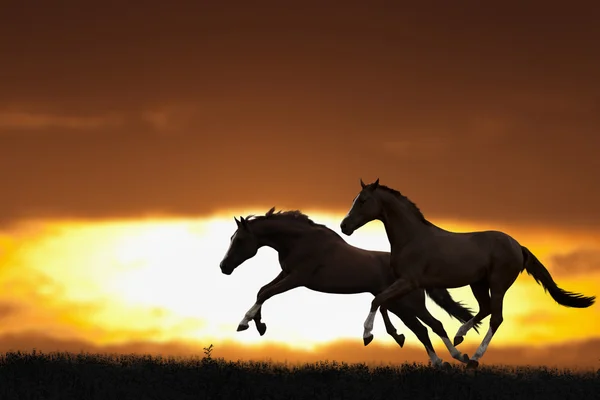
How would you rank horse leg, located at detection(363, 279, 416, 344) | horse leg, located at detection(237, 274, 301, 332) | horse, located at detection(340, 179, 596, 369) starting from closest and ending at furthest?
1. horse leg, located at detection(363, 279, 416, 344)
2. horse, located at detection(340, 179, 596, 369)
3. horse leg, located at detection(237, 274, 301, 332)

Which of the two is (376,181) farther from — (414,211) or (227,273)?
(227,273)

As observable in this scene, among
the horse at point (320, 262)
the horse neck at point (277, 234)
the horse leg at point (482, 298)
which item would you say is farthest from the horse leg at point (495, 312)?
the horse neck at point (277, 234)

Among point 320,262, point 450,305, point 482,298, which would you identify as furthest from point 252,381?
point 450,305

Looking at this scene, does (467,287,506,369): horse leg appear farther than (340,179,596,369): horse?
Yes

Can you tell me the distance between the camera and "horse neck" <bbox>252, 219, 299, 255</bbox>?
18438 millimetres

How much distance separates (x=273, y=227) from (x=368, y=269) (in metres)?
1.92

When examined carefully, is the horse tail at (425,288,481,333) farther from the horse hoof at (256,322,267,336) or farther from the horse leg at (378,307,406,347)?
the horse hoof at (256,322,267,336)

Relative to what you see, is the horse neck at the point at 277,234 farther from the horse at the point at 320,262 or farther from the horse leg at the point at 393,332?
the horse leg at the point at 393,332

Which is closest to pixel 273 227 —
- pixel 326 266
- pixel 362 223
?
pixel 326 266

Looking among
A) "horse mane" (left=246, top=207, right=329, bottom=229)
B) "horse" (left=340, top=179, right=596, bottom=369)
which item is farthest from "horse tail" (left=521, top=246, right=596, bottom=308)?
"horse mane" (left=246, top=207, right=329, bottom=229)

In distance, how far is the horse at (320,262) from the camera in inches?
722

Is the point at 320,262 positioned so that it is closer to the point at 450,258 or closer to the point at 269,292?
the point at 269,292

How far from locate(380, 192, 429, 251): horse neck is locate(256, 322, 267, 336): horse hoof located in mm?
2869

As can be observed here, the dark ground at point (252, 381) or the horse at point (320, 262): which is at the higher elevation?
the horse at point (320, 262)
